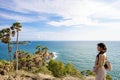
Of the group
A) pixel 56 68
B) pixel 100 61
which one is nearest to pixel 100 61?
pixel 100 61

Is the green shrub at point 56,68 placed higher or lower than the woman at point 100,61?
lower

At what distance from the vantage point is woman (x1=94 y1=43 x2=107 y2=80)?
6279 millimetres

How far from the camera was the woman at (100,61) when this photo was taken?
628cm

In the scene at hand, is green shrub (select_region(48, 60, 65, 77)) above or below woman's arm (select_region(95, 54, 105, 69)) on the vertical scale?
below

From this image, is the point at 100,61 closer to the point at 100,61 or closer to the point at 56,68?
the point at 100,61

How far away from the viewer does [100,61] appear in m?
6.31

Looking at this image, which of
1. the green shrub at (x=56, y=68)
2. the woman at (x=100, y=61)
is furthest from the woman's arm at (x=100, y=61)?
the green shrub at (x=56, y=68)

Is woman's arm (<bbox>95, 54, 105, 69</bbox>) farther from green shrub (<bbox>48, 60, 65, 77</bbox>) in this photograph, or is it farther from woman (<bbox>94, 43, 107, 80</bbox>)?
green shrub (<bbox>48, 60, 65, 77</bbox>)

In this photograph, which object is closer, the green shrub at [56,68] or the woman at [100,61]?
the woman at [100,61]

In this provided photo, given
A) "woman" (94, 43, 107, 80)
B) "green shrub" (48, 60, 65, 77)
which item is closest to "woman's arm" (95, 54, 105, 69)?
"woman" (94, 43, 107, 80)

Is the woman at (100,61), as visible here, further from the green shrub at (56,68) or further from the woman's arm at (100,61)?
the green shrub at (56,68)

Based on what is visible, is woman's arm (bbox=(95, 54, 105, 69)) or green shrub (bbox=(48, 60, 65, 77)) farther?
green shrub (bbox=(48, 60, 65, 77))

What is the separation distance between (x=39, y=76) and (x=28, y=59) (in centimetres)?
4923

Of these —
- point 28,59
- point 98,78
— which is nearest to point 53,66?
point 28,59
